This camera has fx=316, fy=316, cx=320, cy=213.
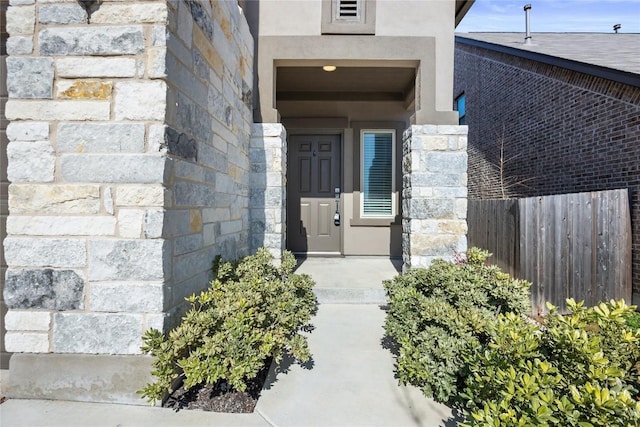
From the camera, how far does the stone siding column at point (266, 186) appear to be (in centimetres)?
428

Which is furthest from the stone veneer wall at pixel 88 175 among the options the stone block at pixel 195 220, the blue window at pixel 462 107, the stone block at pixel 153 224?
the blue window at pixel 462 107

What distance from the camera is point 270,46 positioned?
4371mm

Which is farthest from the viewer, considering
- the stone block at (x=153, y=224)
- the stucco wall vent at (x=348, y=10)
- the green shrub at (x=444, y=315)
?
the stucco wall vent at (x=348, y=10)

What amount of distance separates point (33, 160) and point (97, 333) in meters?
1.23

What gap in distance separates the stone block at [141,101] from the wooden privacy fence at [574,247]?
4935mm

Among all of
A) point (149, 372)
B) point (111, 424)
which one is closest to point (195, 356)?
point (149, 372)

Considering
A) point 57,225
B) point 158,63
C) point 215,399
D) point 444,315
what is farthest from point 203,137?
point 444,315

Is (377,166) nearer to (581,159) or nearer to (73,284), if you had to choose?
(581,159)

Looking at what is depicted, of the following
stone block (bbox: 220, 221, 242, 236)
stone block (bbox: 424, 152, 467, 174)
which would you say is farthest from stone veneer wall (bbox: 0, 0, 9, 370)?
stone block (bbox: 424, 152, 467, 174)

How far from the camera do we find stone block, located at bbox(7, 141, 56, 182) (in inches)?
83.0

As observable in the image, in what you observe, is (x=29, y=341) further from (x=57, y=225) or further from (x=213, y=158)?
(x=213, y=158)

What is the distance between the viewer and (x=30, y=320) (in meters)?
2.10

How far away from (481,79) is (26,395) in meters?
11.2

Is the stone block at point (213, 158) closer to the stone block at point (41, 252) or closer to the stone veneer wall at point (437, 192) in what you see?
the stone block at point (41, 252)
